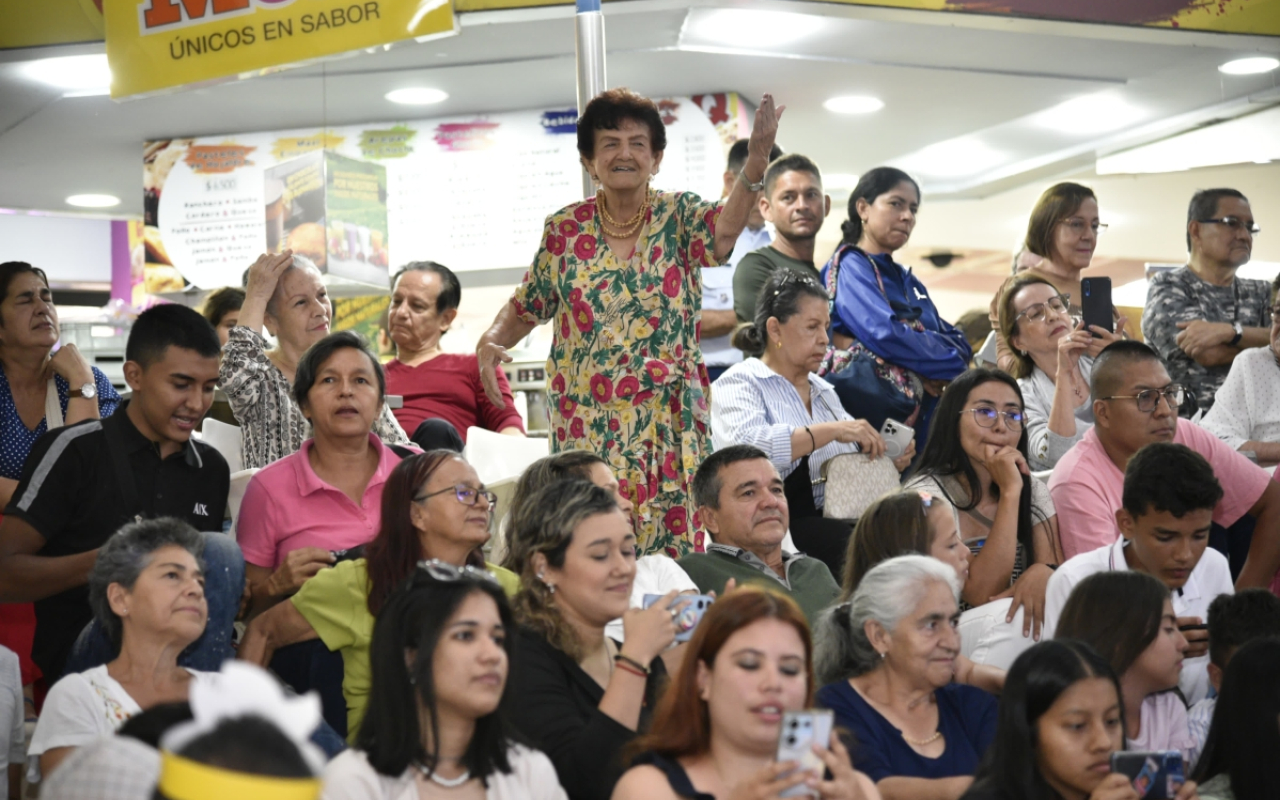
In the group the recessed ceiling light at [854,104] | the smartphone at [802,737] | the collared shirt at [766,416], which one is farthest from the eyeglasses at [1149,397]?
the recessed ceiling light at [854,104]

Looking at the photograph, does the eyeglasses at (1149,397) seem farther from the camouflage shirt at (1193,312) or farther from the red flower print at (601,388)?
the red flower print at (601,388)

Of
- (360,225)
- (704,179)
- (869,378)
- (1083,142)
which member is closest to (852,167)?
(1083,142)

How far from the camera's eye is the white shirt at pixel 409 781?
2557 mm

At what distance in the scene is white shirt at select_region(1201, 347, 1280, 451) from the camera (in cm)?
511

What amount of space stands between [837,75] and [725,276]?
5.27 ft

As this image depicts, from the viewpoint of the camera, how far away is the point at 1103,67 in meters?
7.07

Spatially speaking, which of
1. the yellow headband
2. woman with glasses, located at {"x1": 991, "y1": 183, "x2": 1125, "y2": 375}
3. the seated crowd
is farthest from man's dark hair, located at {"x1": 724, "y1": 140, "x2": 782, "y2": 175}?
the yellow headband

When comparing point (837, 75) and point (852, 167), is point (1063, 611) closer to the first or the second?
point (837, 75)

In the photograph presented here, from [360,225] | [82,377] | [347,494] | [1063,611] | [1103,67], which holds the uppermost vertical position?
[1103,67]

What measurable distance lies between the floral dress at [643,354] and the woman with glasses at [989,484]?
72 centimetres

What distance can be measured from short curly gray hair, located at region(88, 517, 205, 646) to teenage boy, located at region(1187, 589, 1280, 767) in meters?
2.44

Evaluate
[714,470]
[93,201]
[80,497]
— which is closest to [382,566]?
[80,497]

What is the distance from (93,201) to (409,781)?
7.83 meters

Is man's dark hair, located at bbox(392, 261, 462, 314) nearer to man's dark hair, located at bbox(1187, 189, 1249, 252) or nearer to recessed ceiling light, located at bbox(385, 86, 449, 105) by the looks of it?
recessed ceiling light, located at bbox(385, 86, 449, 105)
